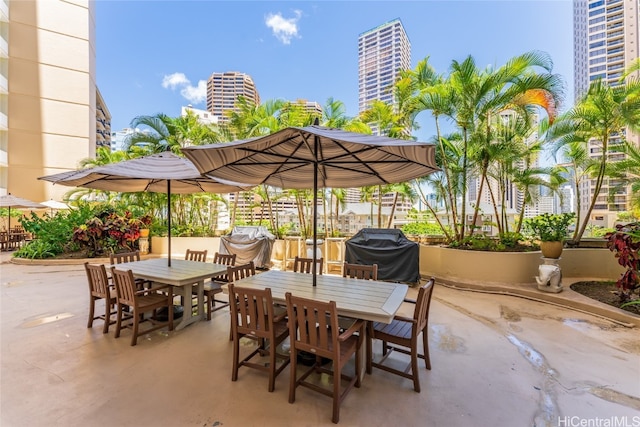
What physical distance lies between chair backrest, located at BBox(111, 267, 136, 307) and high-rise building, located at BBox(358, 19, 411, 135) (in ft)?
31.1

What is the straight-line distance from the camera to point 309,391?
237 cm

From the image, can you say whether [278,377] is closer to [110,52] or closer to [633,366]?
[633,366]

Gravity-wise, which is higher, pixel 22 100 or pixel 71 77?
pixel 71 77

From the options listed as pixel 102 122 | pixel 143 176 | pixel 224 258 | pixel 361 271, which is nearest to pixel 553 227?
pixel 361 271

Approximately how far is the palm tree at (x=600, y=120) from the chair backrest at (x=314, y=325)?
6800mm

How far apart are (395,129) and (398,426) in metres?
6.17

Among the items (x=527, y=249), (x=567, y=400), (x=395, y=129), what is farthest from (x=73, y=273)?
(x=527, y=249)

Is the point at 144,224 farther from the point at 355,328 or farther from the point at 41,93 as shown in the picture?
the point at 41,93

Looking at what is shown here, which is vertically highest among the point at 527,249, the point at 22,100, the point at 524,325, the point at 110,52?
the point at 110,52

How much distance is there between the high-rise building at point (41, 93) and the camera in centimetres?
1430

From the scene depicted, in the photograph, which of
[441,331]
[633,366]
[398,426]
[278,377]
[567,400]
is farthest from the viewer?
[441,331]

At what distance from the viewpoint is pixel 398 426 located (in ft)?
6.41

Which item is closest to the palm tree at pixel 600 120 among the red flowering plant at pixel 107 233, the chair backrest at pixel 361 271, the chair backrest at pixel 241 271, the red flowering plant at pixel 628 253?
the red flowering plant at pixel 628 253

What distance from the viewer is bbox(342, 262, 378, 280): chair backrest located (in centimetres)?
347
